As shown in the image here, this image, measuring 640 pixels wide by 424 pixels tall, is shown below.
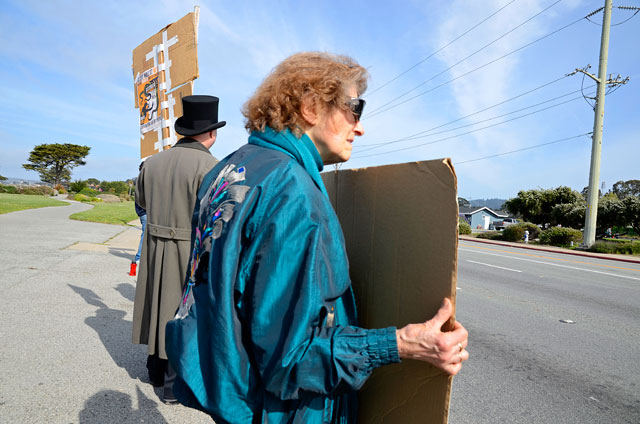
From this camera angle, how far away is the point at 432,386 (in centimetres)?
104

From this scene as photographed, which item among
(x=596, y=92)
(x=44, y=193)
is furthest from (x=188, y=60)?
(x=44, y=193)

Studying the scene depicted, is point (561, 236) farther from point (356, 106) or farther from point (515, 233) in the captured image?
point (356, 106)

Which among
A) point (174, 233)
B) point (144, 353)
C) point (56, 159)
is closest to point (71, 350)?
point (144, 353)

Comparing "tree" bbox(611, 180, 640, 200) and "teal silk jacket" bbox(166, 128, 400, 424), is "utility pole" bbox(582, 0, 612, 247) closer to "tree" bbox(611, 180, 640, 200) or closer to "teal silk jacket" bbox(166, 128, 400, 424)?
"teal silk jacket" bbox(166, 128, 400, 424)

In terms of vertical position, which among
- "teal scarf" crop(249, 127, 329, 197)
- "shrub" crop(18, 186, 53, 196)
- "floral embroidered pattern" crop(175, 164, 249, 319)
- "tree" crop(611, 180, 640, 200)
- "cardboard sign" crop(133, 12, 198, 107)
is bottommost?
"shrub" crop(18, 186, 53, 196)

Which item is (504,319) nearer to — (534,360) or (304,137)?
(534,360)

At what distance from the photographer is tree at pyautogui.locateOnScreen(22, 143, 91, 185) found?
63.1 meters

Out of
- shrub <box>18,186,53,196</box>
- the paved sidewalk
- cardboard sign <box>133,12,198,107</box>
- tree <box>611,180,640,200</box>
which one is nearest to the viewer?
the paved sidewalk

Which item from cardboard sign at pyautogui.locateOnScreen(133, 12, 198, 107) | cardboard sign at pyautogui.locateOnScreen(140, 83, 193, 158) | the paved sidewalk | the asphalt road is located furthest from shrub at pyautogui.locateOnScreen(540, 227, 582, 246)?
cardboard sign at pyautogui.locateOnScreen(133, 12, 198, 107)

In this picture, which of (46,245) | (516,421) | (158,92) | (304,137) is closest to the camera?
(304,137)

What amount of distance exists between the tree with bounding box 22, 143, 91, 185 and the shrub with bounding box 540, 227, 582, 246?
68167mm

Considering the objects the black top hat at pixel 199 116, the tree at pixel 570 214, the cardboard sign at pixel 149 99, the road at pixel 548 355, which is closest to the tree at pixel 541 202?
the tree at pixel 570 214

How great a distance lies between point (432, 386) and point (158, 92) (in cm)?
444

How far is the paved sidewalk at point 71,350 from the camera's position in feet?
8.53
